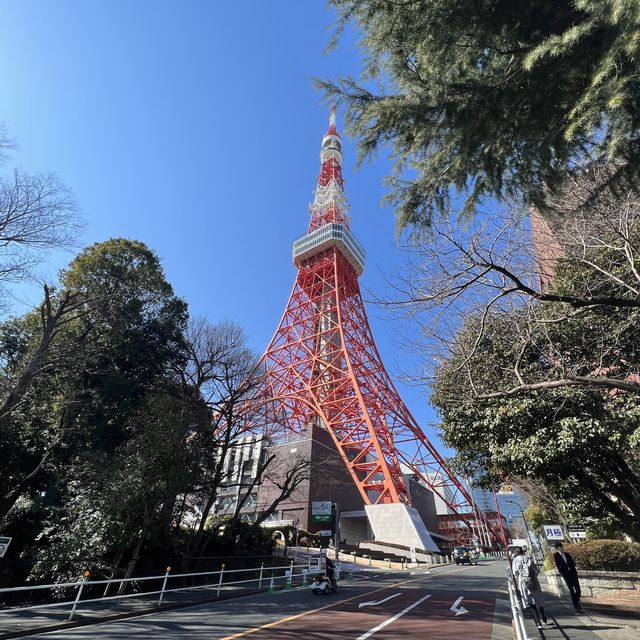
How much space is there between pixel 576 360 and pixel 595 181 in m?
3.52

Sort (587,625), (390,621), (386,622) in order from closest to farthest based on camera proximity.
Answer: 1. (587,625)
2. (386,622)
3. (390,621)

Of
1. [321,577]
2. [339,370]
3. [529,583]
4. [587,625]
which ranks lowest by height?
[587,625]

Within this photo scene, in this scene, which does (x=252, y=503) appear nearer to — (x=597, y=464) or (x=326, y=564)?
(x=326, y=564)

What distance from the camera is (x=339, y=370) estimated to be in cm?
3291

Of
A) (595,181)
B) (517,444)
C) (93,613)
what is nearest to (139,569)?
(93,613)

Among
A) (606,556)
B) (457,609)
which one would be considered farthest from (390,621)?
(606,556)

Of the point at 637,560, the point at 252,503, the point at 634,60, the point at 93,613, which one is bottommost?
the point at 93,613

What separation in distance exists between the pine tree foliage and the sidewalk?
6081mm

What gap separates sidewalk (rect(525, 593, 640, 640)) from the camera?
573 centimetres

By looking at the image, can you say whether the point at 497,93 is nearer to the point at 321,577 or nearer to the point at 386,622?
the point at 386,622

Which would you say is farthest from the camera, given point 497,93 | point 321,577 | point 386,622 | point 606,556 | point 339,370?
point 339,370

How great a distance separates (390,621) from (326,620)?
109cm

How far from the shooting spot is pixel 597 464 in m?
7.88

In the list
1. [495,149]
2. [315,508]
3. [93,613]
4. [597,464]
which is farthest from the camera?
[315,508]
